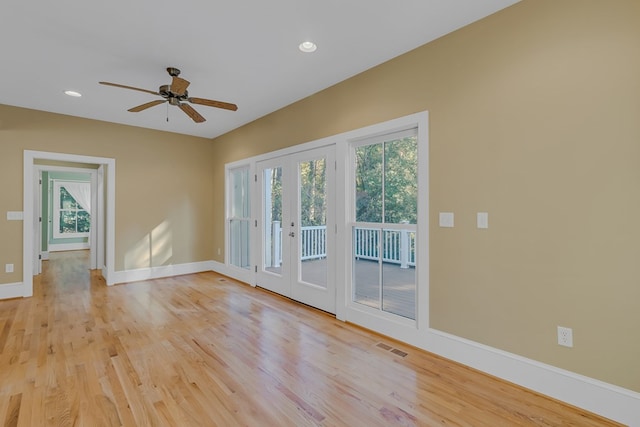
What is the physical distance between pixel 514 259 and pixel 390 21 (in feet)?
6.85

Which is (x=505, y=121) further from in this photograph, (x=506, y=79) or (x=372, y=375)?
(x=372, y=375)

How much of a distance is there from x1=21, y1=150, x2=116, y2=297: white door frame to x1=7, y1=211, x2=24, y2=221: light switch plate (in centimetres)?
5

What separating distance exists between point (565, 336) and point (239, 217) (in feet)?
15.7

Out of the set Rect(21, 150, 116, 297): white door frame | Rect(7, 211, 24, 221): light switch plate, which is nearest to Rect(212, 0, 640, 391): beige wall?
Rect(21, 150, 116, 297): white door frame

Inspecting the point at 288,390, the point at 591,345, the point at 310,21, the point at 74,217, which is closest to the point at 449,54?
the point at 310,21

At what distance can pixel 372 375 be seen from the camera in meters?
2.31

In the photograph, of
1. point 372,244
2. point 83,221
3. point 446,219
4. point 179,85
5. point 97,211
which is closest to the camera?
point 446,219

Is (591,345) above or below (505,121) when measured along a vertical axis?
below

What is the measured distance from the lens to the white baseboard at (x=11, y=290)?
4.27 metres

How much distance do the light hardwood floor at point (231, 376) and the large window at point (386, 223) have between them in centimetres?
45

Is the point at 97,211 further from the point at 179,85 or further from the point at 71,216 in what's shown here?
the point at 179,85

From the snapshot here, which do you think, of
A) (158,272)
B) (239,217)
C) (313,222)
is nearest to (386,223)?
(313,222)

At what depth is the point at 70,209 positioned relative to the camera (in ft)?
30.5

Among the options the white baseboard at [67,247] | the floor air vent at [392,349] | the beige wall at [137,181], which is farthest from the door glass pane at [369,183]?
the white baseboard at [67,247]
